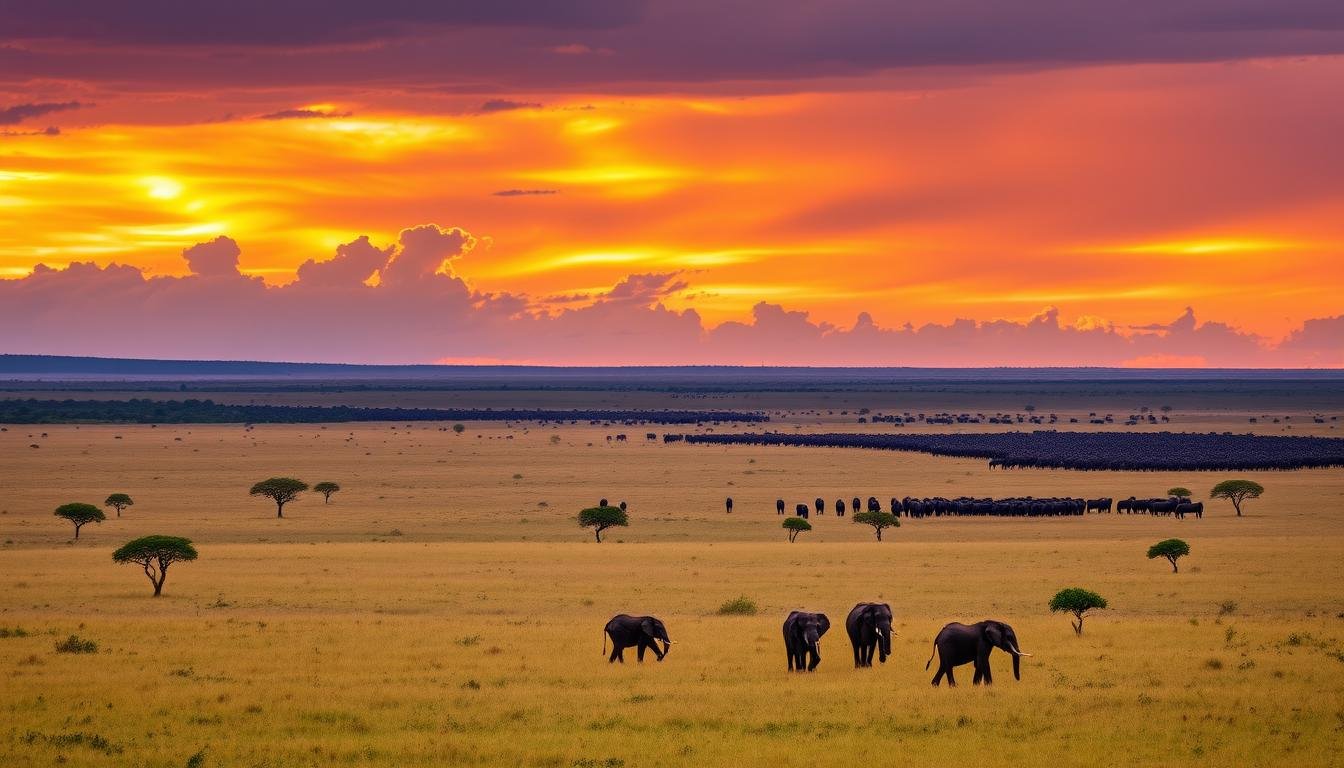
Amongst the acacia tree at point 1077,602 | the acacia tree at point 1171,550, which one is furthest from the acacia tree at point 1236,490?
the acacia tree at point 1077,602

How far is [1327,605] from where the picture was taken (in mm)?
38906

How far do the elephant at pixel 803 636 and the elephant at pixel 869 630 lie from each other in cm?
62

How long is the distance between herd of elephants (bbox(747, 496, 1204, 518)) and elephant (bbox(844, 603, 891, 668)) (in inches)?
1804

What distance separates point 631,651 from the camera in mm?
28953

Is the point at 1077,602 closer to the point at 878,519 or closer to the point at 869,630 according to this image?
the point at 869,630

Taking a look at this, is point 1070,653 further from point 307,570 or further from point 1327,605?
point 307,570

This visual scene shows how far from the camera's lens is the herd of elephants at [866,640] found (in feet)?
79.0

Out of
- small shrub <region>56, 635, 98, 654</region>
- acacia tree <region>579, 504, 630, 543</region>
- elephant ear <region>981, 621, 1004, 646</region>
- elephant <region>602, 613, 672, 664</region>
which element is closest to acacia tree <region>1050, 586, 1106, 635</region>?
elephant ear <region>981, 621, 1004, 646</region>

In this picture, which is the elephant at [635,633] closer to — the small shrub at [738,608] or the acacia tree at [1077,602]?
the small shrub at [738,608]

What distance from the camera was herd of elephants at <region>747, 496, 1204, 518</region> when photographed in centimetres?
7412

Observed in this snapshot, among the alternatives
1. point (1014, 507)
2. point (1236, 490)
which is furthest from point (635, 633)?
point (1236, 490)

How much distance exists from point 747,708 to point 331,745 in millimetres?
6501

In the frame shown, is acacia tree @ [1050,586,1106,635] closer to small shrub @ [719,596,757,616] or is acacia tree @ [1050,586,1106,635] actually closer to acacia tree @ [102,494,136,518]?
small shrub @ [719,596,757,616]

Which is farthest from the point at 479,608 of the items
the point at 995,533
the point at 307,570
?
the point at 995,533
